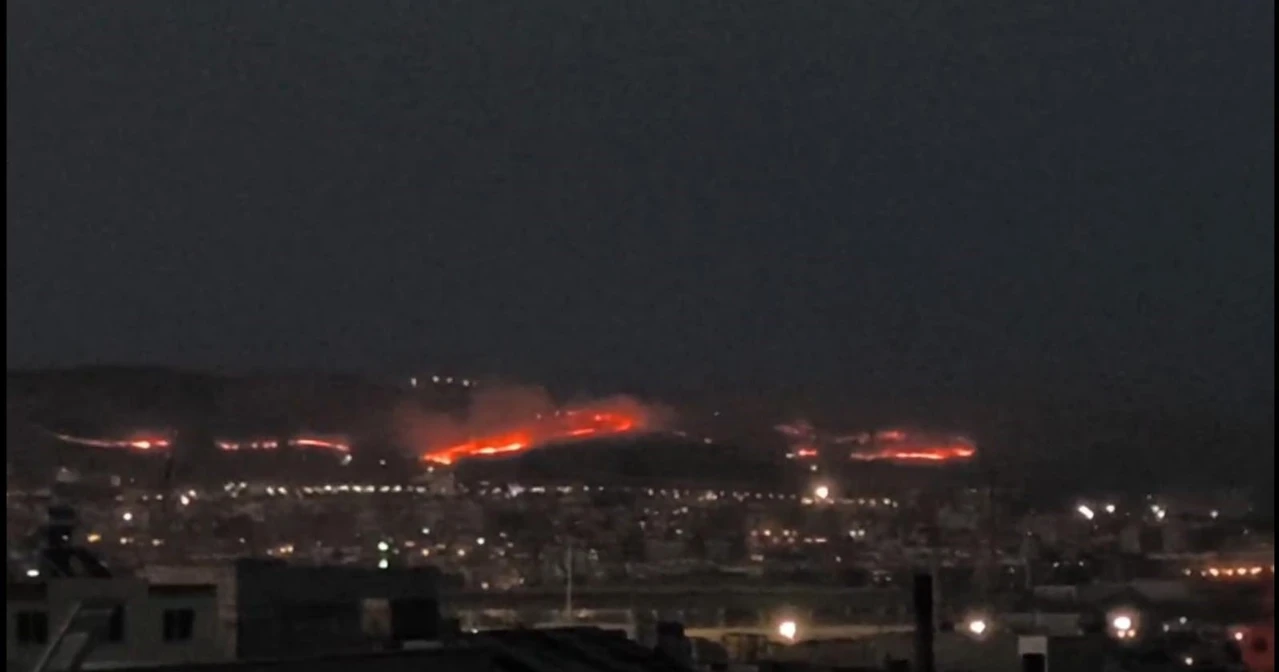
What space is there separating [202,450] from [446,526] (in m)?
8.22

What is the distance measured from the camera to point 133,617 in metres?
18.5

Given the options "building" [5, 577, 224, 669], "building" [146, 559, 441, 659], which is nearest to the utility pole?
"building" [146, 559, 441, 659]

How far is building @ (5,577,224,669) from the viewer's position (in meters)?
16.8

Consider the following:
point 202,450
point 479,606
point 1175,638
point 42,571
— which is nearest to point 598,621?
point 479,606

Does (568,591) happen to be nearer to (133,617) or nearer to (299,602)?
(299,602)

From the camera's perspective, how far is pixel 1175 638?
25.6 meters

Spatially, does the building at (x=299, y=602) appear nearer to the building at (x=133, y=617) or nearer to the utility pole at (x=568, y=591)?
the building at (x=133, y=617)

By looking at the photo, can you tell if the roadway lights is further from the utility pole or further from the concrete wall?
the concrete wall

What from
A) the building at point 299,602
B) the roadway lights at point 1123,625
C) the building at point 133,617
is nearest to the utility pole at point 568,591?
the roadway lights at point 1123,625

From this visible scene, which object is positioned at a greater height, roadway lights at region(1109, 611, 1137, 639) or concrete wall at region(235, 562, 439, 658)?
concrete wall at region(235, 562, 439, 658)

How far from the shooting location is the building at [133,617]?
16.8 m

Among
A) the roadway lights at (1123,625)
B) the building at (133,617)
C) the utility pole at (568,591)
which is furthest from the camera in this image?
the utility pole at (568,591)

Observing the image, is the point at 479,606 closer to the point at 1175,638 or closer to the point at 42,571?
the point at 1175,638

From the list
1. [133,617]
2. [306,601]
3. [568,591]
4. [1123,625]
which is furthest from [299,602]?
[568,591]
